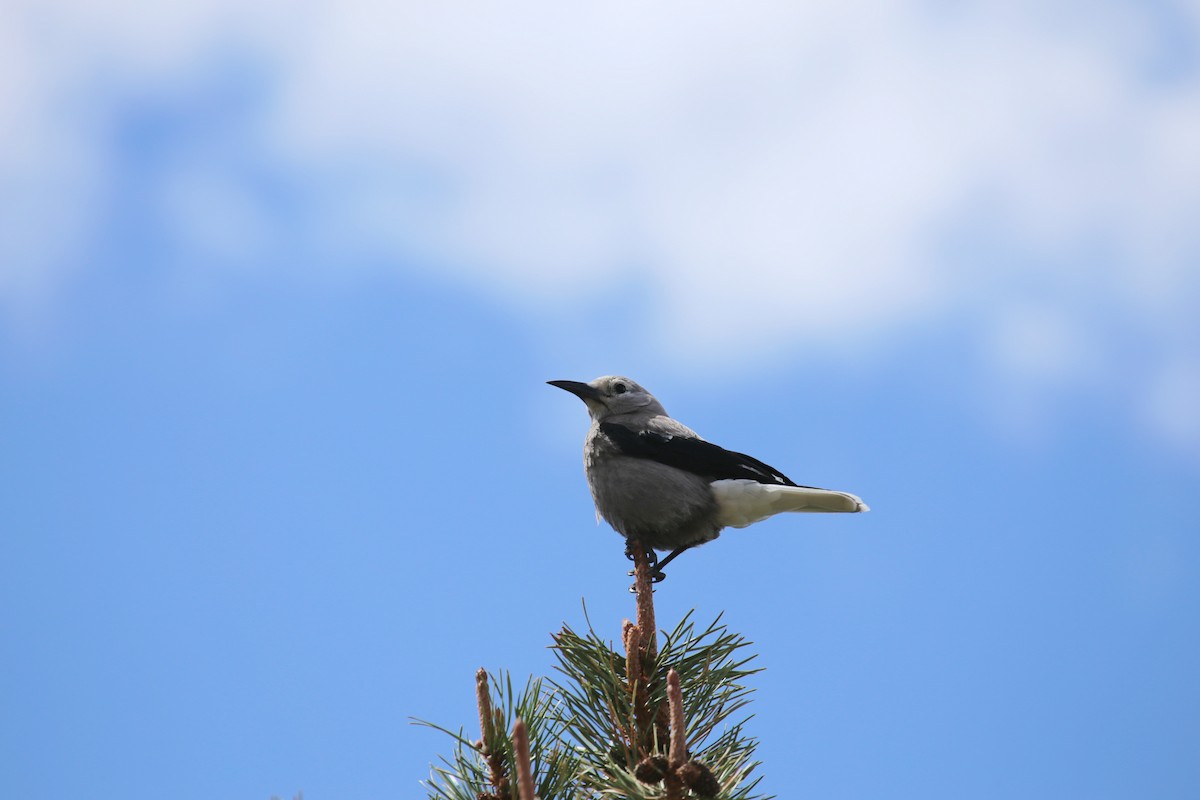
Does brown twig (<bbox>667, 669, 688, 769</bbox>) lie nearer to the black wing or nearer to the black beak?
the black wing

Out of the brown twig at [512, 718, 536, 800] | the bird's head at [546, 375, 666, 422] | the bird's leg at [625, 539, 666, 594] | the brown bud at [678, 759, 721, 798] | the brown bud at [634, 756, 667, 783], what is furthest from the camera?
the bird's head at [546, 375, 666, 422]

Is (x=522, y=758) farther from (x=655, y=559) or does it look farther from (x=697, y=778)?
(x=655, y=559)

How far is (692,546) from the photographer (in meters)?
5.18

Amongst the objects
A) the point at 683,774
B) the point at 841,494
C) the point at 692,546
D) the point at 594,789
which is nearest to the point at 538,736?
the point at 594,789

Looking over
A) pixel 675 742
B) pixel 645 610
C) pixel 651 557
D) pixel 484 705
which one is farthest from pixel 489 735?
pixel 651 557

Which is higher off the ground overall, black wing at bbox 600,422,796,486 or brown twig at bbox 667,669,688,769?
black wing at bbox 600,422,796,486

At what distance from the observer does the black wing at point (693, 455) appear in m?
5.23

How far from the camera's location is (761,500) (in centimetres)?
514

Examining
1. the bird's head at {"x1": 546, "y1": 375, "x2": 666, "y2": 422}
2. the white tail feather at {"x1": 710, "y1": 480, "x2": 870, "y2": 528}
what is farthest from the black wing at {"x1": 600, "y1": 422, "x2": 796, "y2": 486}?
the bird's head at {"x1": 546, "y1": 375, "x2": 666, "y2": 422}

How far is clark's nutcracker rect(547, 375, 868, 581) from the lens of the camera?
16.4 ft

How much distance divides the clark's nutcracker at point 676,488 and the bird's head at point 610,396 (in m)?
0.27

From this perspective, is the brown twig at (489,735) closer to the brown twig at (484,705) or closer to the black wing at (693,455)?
the brown twig at (484,705)

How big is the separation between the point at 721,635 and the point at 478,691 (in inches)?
42.7

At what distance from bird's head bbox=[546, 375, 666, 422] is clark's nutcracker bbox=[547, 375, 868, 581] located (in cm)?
27
